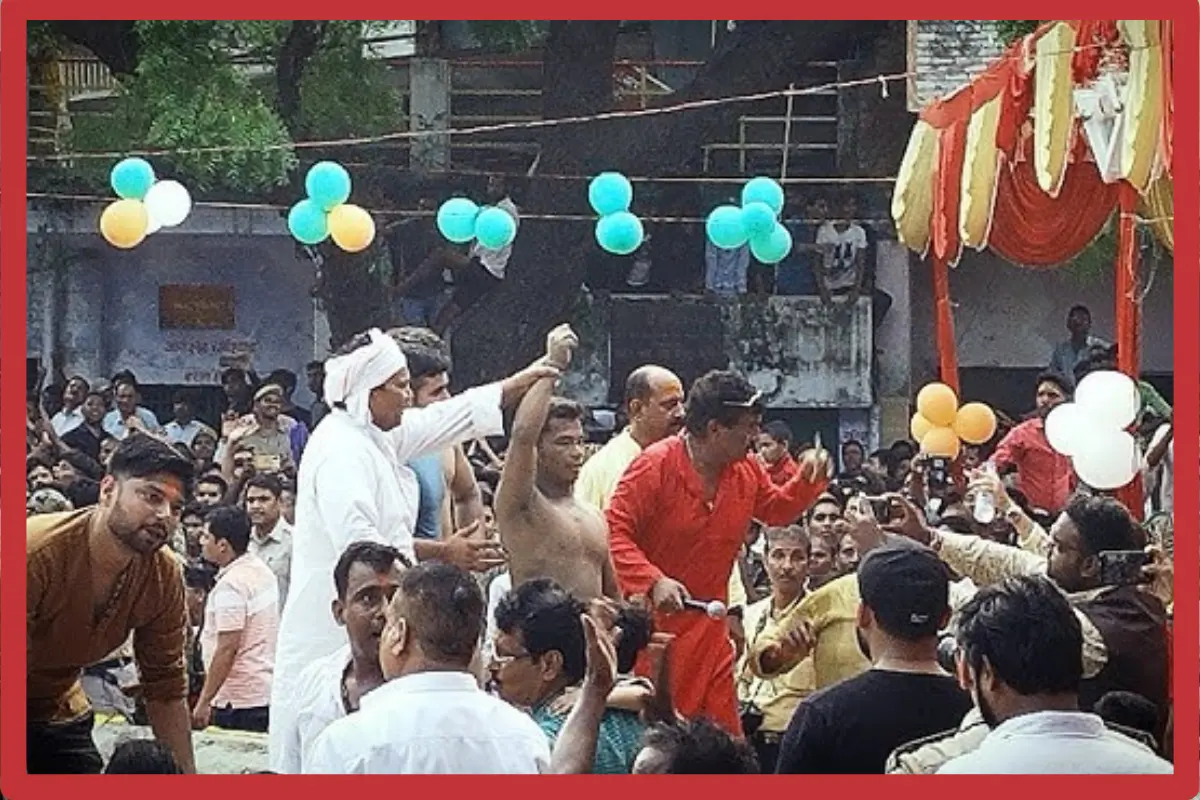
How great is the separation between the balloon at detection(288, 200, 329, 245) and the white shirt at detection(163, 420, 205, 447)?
46 centimetres

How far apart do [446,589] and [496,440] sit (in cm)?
74

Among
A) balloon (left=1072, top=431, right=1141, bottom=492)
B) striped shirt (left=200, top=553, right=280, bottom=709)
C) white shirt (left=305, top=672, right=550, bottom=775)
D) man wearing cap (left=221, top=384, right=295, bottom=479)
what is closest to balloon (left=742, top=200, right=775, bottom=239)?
balloon (left=1072, top=431, right=1141, bottom=492)

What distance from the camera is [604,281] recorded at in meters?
4.51

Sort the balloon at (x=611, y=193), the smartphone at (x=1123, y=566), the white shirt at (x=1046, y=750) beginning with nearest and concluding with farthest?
the white shirt at (x=1046, y=750)
the smartphone at (x=1123, y=566)
the balloon at (x=611, y=193)

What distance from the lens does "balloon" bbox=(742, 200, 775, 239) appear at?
14.5 ft

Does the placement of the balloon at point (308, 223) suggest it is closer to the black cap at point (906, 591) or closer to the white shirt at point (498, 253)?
the white shirt at point (498, 253)

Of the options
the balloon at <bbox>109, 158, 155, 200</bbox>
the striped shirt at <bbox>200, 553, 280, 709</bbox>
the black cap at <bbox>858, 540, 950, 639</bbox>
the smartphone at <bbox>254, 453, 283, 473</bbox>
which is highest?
the balloon at <bbox>109, 158, 155, 200</bbox>

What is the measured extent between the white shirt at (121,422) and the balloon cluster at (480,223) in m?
0.74

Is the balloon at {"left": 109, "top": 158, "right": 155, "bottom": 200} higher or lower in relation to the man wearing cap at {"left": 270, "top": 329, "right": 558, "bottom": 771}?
higher

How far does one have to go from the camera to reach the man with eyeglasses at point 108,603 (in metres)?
4.29

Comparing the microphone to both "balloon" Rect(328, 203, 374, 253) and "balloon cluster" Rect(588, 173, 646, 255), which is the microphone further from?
"balloon" Rect(328, 203, 374, 253)

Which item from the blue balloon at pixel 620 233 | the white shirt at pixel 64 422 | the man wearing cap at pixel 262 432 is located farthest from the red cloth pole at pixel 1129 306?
the white shirt at pixel 64 422

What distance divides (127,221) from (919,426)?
177cm

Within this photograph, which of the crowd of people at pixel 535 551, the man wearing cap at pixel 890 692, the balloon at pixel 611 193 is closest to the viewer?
the man wearing cap at pixel 890 692
